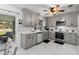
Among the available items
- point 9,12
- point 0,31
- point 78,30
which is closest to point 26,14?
point 9,12

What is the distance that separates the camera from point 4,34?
4625mm

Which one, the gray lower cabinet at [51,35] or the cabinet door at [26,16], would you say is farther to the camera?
the gray lower cabinet at [51,35]

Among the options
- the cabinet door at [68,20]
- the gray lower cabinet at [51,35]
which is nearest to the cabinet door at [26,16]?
the gray lower cabinet at [51,35]

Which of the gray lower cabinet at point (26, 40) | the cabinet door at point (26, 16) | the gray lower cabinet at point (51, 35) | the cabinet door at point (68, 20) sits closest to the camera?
the gray lower cabinet at point (26, 40)

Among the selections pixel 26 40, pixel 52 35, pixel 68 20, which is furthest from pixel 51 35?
pixel 26 40

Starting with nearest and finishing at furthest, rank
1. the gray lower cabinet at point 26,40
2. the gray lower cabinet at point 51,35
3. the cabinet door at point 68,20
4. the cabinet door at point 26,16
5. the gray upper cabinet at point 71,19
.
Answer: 1. the gray lower cabinet at point 26,40
2. the cabinet door at point 26,16
3. the gray upper cabinet at point 71,19
4. the cabinet door at point 68,20
5. the gray lower cabinet at point 51,35

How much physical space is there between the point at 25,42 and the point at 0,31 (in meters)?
2.23

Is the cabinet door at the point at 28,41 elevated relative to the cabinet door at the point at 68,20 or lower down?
lower down

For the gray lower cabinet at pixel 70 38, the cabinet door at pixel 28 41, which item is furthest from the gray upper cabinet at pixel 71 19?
the cabinet door at pixel 28 41

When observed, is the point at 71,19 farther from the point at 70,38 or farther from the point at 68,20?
the point at 70,38

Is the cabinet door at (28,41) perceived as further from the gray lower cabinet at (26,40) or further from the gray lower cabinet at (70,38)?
the gray lower cabinet at (70,38)

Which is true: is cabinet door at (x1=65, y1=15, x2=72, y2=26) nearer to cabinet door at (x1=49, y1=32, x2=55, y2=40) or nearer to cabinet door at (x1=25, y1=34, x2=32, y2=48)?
cabinet door at (x1=49, y1=32, x2=55, y2=40)

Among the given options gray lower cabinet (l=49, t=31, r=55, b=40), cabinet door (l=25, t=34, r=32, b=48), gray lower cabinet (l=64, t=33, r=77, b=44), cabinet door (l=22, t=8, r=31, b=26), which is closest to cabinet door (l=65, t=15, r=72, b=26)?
gray lower cabinet (l=64, t=33, r=77, b=44)

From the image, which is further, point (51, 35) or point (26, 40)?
point (51, 35)
